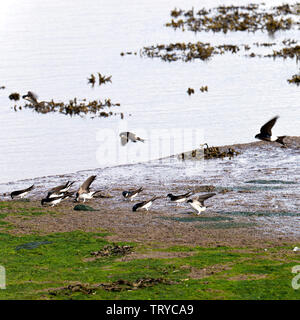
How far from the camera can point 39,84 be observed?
44469 mm

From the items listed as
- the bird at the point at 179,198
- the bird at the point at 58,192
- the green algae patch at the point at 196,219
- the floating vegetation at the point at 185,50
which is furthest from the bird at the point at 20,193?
the floating vegetation at the point at 185,50

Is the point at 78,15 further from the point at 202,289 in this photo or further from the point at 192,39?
the point at 202,289

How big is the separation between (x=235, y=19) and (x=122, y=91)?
2397 cm

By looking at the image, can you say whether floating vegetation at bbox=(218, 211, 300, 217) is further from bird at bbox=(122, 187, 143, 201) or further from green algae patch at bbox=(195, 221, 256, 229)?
bird at bbox=(122, 187, 143, 201)

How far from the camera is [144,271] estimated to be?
1395cm

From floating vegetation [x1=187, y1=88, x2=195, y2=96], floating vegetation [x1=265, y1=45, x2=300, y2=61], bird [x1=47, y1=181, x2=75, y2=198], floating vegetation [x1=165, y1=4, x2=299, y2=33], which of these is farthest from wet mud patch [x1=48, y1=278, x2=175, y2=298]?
floating vegetation [x1=165, y1=4, x2=299, y2=33]

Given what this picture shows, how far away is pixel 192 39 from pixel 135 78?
44.7ft

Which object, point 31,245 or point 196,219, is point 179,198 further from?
point 31,245

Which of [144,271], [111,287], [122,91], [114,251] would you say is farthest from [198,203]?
[122,91]

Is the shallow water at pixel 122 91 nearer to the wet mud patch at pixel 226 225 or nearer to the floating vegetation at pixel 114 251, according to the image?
the wet mud patch at pixel 226 225

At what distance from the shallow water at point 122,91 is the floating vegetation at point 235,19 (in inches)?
56.0

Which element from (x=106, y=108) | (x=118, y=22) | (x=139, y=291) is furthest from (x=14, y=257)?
(x=118, y=22)

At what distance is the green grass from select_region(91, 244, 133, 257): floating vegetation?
0.54 feet

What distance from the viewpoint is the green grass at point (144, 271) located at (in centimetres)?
1258
